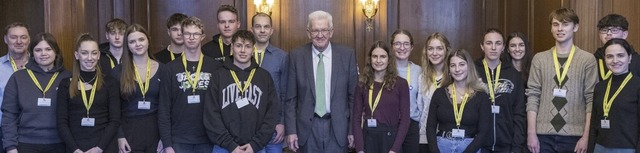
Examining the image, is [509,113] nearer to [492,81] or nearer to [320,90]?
[492,81]

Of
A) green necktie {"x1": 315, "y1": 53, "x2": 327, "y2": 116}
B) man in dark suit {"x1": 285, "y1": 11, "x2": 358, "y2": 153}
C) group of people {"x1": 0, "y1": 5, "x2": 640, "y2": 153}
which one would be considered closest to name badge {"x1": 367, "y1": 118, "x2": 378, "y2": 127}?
group of people {"x1": 0, "y1": 5, "x2": 640, "y2": 153}

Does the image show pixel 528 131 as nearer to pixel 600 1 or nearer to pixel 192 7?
pixel 600 1

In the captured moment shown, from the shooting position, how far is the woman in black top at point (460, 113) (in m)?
4.11

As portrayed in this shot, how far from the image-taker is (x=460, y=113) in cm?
411

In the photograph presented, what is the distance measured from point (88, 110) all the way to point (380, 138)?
1737mm

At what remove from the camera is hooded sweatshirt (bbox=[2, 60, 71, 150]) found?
13.8 ft

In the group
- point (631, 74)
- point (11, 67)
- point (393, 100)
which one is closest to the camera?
point (631, 74)

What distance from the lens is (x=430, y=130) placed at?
4.19 meters

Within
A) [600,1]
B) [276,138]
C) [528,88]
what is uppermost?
[600,1]

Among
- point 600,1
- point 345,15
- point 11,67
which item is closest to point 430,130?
point 600,1

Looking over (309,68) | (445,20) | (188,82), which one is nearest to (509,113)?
(309,68)

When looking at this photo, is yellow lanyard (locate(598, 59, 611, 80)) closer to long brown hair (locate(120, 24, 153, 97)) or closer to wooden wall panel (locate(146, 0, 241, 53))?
long brown hair (locate(120, 24, 153, 97))

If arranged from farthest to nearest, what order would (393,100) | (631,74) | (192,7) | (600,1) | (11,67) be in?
1. (192,7)
2. (600,1)
3. (11,67)
4. (393,100)
5. (631,74)

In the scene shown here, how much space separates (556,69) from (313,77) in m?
1.51
